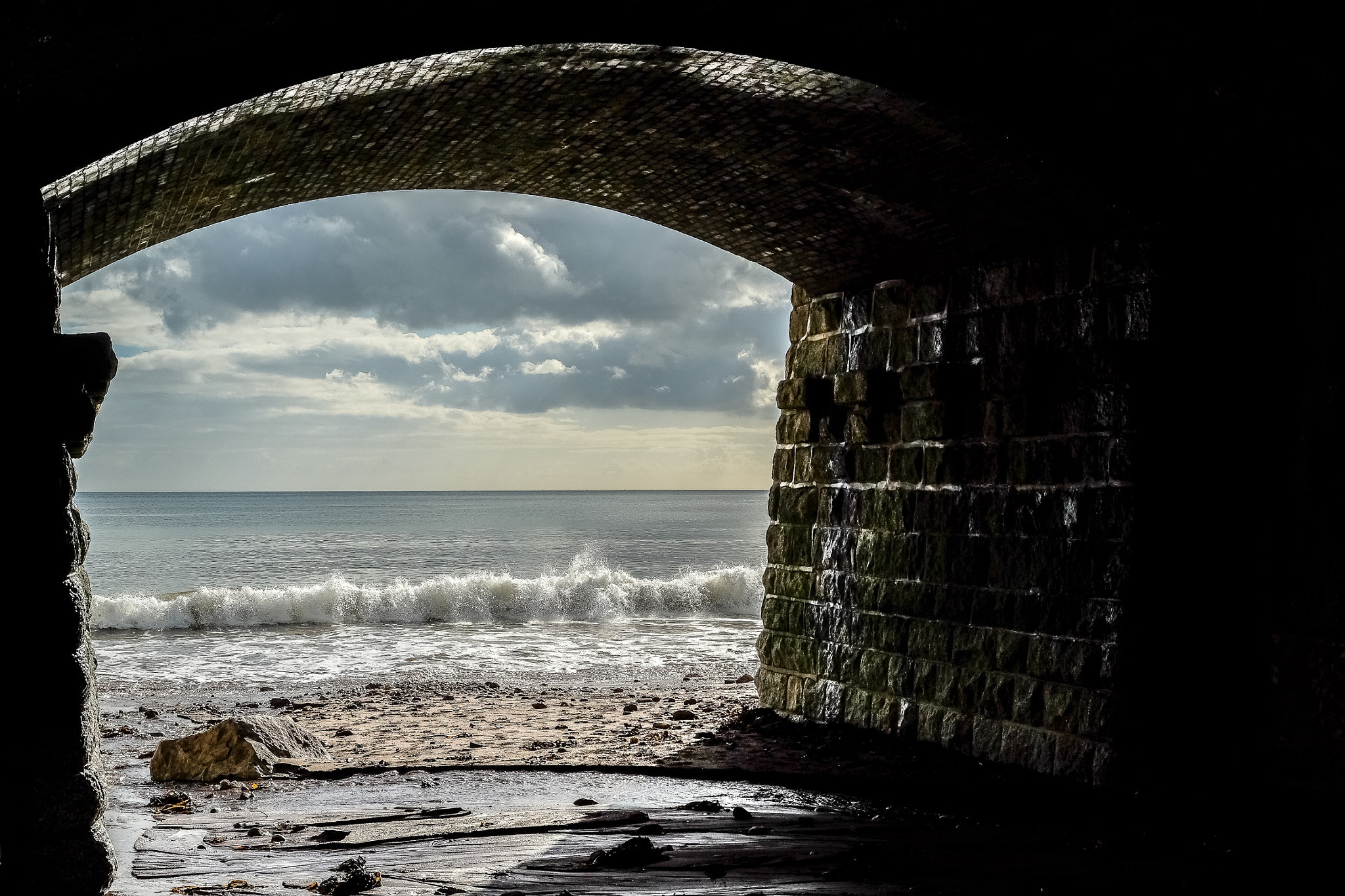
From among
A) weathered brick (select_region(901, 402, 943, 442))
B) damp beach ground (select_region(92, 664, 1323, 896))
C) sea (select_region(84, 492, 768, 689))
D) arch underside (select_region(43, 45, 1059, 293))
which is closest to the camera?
damp beach ground (select_region(92, 664, 1323, 896))

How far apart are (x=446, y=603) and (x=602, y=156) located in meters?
14.2

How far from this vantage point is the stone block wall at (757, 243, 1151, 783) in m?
4.82

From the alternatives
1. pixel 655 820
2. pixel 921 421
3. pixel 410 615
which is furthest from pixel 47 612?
pixel 410 615

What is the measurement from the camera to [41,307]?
10.5 feet

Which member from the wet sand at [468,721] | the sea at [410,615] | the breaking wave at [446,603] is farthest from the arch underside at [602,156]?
the breaking wave at [446,603]

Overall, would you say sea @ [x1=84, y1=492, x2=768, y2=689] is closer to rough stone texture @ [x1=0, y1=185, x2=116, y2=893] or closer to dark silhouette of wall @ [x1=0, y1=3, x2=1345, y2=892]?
dark silhouette of wall @ [x1=0, y1=3, x2=1345, y2=892]

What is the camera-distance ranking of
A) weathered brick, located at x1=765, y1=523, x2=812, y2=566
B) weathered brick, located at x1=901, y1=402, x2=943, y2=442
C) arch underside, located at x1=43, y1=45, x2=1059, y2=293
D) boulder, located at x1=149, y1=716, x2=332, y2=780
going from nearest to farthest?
arch underside, located at x1=43, y1=45, x2=1059, y2=293, boulder, located at x1=149, y1=716, x2=332, y2=780, weathered brick, located at x1=901, y1=402, x2=943, y2=442, weathered brick, located at x1=765, y1=523, x2=812, y2=566

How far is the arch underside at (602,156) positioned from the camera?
4.26m

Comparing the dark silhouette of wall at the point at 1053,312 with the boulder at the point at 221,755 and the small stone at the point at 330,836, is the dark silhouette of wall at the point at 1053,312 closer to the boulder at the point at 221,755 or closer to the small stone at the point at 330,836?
the small stone at the point at 330,836

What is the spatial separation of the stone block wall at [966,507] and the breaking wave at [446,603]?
12.2 meters

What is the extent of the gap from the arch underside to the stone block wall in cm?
43

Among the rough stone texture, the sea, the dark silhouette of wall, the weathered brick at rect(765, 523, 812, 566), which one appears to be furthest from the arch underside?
the sea

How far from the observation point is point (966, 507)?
5.61 m

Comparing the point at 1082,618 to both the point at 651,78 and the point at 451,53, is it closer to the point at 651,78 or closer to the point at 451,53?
the point at 651,78
